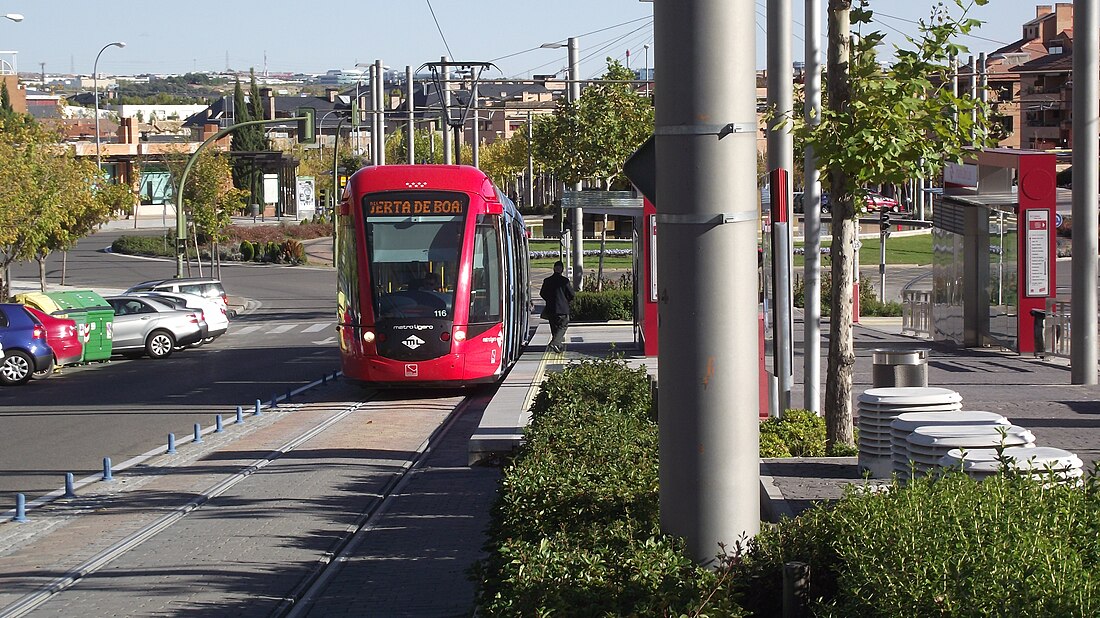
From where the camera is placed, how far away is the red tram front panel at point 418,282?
19719 mm

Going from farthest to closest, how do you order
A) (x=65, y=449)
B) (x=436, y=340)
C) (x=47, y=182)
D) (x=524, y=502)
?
(x=47, y=182) < (x=436, y=340) < (x=65, y=449) < (x=524, y=502)

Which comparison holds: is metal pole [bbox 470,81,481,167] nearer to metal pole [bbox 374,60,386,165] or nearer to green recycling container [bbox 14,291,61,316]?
metal pole [bbox 374,60,386,165]

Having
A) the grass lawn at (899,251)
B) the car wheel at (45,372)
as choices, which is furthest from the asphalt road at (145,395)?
the grass lawn at (899,251)

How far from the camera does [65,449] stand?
16094 mm

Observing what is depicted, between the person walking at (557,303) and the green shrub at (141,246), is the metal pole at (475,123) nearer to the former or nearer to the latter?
the person walking at (557,303)

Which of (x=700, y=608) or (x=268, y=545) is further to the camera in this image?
(x=268, y=545)

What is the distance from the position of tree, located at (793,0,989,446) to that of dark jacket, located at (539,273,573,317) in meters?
14.3

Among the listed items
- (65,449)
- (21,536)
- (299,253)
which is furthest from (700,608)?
(299,253)

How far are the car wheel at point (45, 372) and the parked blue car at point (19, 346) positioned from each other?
4.4 inches

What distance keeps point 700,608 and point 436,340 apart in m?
15.5

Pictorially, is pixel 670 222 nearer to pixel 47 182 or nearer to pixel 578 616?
pixel 578 616

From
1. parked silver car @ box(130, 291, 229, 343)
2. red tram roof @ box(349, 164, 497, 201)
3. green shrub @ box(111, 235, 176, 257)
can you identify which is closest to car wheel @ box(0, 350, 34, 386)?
parked silver car @ box(130, 291, 229, 343)

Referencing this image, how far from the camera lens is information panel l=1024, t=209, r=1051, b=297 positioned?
2222cm

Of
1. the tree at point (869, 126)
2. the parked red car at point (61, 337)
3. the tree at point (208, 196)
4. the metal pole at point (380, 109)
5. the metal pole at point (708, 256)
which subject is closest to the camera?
the metal pole at point (708, 256)
